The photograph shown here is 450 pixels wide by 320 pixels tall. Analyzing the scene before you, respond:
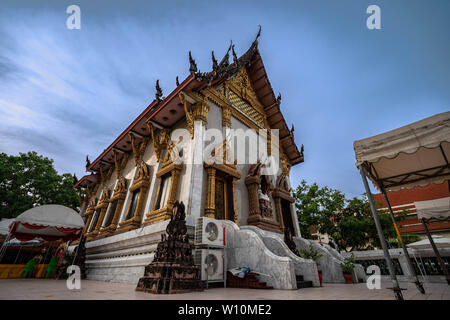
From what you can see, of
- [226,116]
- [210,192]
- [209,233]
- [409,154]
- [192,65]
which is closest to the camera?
[409,154]

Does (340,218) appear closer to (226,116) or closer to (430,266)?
(430,266)

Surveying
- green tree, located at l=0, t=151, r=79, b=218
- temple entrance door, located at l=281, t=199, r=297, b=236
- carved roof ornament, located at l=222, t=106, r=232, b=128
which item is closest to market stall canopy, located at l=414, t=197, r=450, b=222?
temple entrance door, located at l=281, t=199, r=297, b=236

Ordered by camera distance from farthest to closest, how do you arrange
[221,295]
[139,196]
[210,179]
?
[139,196], [210,179], [221,295]

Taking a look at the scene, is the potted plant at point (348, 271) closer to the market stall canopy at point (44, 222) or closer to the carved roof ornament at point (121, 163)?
the market stall canopy at point (44, 222)

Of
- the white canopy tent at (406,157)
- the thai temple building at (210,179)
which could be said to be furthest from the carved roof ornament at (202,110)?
the white canopy tent at (406,157)

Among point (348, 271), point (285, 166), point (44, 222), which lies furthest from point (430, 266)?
point (44, 222)

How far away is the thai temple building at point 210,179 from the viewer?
19.7 feet

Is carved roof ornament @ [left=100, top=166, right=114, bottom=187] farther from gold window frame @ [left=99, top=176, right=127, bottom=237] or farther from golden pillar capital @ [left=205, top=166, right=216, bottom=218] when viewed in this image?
golden pillar capital @ [left=205, top=166, right=216, bottom=218]

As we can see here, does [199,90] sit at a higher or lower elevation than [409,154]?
higher

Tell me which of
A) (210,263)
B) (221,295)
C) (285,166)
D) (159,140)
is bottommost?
(221,295)

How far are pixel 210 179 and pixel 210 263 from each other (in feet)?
9.51

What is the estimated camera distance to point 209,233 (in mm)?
5473

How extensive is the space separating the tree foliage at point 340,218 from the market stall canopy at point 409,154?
874cm

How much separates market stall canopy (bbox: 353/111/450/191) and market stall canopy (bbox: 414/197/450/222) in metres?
1.36
